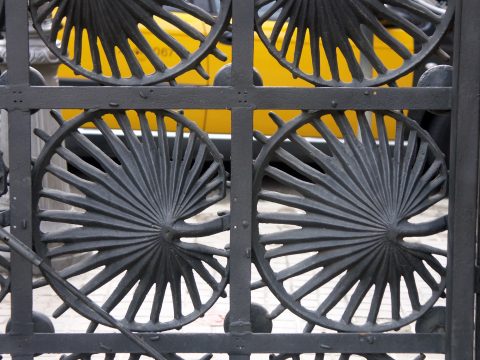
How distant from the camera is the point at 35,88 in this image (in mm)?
2547

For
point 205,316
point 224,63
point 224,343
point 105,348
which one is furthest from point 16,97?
point 224,63

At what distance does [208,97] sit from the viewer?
2547 mm

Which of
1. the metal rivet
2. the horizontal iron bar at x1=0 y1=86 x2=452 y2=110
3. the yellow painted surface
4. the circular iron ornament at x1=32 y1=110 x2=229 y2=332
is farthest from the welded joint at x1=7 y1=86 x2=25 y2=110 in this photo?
the yellow painted surface

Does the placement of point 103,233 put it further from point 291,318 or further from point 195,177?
point 291,318

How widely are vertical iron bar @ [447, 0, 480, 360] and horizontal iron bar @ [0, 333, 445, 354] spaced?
0.36 ft

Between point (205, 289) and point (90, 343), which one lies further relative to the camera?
point (205, 289)

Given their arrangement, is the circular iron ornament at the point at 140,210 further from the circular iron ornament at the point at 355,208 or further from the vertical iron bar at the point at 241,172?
the circular iron ornament at the point at 355,208

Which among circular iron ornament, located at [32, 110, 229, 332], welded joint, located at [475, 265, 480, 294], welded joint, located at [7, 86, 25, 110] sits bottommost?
welded joint, located at [475, 265, 480, 294]

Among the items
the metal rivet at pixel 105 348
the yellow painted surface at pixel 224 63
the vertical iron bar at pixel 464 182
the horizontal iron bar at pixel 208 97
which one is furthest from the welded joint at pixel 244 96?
the yellow painted surface at pixel 224 63

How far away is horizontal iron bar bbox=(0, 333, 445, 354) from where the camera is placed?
266 centimetres

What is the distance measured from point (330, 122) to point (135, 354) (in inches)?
175

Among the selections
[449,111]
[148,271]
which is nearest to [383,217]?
[449,111]

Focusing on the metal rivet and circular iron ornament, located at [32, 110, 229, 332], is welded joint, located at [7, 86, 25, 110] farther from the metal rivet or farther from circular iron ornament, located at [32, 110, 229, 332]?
the metal rivet

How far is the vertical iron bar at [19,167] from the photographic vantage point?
8.31ft
